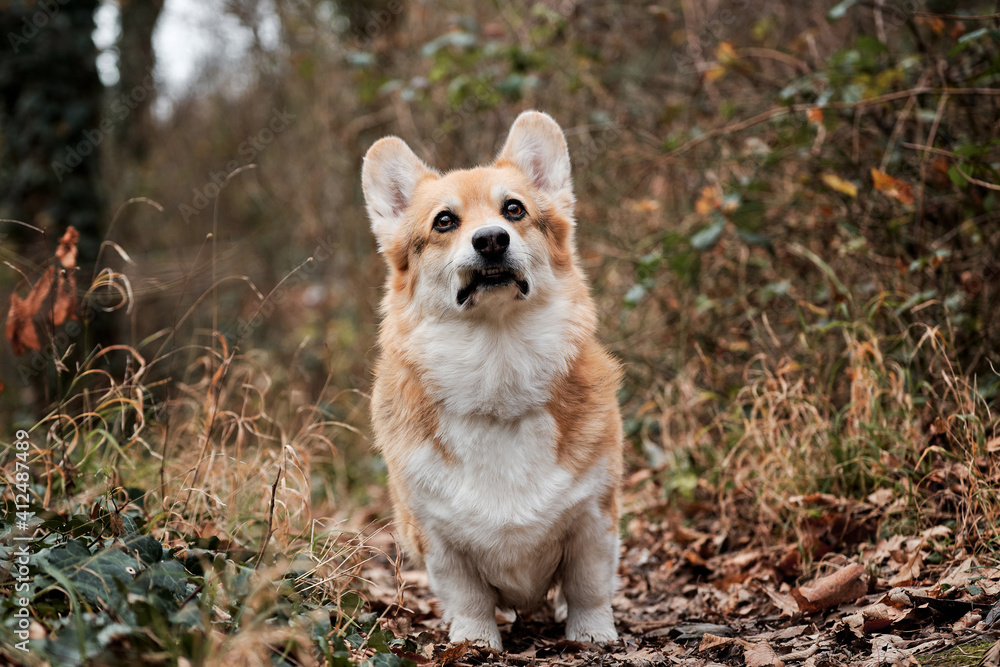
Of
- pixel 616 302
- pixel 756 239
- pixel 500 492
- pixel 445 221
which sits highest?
pixel 445 221

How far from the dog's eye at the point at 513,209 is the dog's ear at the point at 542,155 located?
304mm

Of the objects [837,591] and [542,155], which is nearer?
[837,591]

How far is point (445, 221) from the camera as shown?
3.21 m

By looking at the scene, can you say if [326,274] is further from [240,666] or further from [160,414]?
[240,666]

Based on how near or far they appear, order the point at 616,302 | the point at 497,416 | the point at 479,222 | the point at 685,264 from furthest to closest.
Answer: the point at 616,302 → the point at 685,264 → the point at 479,222 → the point at 497,416

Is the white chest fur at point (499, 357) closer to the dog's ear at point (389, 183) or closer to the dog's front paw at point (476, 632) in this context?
the dog's ear at point (389, 183)

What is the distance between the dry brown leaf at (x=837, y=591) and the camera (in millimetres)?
2791

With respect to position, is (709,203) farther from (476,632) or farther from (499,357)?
(476,632)

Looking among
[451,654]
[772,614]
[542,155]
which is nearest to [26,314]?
[451,654]

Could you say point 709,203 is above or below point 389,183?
below

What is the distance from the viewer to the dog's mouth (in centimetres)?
296

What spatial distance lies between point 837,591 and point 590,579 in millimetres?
896

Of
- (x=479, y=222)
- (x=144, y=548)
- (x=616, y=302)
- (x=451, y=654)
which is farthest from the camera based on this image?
(x=616, y=302)

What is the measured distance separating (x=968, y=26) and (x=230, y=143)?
9.18 metres
